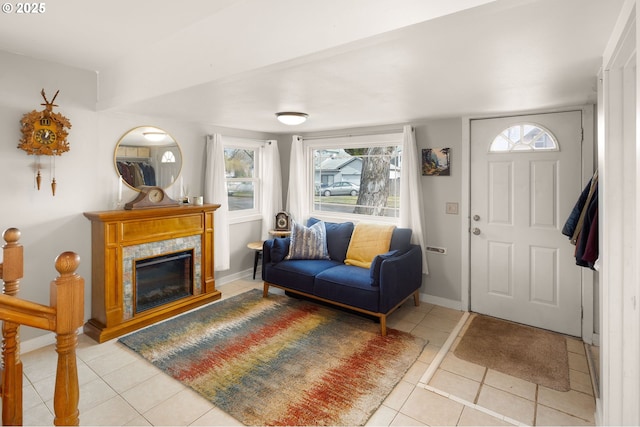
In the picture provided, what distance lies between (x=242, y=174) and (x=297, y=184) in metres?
0.79

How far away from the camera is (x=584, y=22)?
4.83ft

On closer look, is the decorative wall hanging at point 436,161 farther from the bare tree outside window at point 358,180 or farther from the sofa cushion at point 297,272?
the sofa cushion at point 297,272

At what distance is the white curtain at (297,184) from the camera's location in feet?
16.2

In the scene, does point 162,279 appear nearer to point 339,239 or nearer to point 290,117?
point 339,239

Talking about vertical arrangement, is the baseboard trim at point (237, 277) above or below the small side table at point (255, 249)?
below

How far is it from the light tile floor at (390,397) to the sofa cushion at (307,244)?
5.54ft

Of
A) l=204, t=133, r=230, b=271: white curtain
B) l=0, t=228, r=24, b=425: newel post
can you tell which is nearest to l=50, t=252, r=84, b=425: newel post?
l=0, t=228, r=24, b=425: newel post

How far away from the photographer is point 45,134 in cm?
271

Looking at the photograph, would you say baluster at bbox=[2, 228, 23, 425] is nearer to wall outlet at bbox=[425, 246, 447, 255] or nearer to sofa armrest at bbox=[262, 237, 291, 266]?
sofa armrest at bbox=[262, 237, 291, 266]

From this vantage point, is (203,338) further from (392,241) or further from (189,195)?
(392,241)

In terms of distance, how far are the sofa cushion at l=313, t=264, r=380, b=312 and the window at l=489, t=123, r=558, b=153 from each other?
186 centimetres

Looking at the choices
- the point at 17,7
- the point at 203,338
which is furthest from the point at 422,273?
the point at 17,7

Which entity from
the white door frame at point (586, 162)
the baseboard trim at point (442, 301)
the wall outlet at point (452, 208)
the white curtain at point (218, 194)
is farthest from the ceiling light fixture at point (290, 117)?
the baseboard trim at point (442, 301)

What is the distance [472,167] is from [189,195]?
10.6ft
